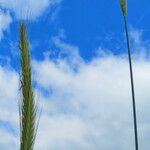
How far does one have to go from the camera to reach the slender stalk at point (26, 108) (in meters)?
4.33

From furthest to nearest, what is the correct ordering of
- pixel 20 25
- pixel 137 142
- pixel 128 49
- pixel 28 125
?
pixel 128 49 → pixel 137 142 → pixel 20 25 → pixel 28 125

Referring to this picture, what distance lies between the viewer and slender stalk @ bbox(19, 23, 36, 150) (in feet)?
14.2

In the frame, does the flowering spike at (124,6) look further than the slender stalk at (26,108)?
Yes

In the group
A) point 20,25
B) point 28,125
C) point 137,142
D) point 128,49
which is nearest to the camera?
point 28,125

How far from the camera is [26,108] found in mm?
4332

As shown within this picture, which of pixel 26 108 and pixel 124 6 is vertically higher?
pixel 124 6

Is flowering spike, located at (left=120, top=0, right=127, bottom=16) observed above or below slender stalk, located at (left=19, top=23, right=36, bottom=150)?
above

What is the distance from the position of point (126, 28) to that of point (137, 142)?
5.47 meters

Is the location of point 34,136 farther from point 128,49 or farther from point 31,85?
point 128,49

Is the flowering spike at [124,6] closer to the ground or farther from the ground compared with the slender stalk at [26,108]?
farther from the ground

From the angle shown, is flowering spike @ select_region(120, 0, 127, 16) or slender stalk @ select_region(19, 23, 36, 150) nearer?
slender stalk @ select_region(19, 23, 36, 150)

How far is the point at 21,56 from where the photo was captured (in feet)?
14.3

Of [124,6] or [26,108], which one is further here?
[124,6]

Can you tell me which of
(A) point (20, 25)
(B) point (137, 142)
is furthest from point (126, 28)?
(A) point (20, 25)
